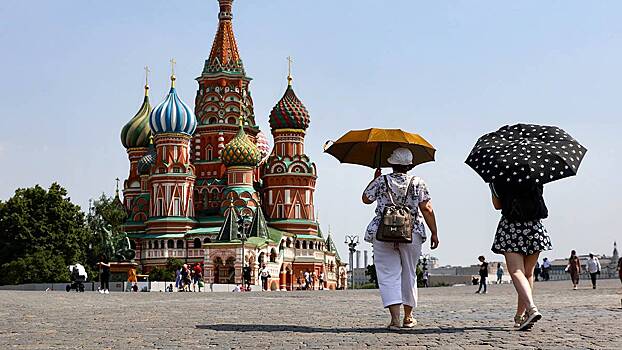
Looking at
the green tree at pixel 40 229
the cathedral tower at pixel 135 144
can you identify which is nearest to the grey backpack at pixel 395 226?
the green tree at pixel 40 229

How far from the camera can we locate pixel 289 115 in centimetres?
8069

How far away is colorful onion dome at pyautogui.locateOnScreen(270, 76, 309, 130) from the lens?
265 feet

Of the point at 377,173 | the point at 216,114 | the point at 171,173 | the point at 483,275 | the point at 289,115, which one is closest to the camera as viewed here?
the point at 377,173

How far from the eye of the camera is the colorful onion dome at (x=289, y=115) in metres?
80.8

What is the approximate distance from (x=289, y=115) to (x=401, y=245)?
70750 millimetres

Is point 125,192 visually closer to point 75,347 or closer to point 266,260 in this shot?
point 266,260

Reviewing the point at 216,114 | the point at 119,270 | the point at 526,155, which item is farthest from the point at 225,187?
the point at 526,155

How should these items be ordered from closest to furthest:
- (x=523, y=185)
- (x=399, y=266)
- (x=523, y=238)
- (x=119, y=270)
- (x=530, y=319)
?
(x=530, y=319), (x=523, y=185), (x=523, y=238), (x=399, y=266), (x=119, y=270)

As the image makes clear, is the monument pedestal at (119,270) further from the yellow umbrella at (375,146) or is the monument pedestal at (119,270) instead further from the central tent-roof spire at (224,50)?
the yellow umbrella at (375,146)

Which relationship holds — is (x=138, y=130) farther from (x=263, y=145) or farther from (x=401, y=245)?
(x=401, y=245)

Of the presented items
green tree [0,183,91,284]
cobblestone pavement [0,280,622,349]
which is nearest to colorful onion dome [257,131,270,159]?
green tree [0,183,91,284]

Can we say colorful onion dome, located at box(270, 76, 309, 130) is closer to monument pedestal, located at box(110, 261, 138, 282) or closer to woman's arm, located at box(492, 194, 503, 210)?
monument pedestal, located at box(110, 261, 138, 282)

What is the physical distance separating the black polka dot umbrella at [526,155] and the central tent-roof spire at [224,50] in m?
73.1

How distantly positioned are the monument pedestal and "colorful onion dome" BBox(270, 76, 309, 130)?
26.5 meters
